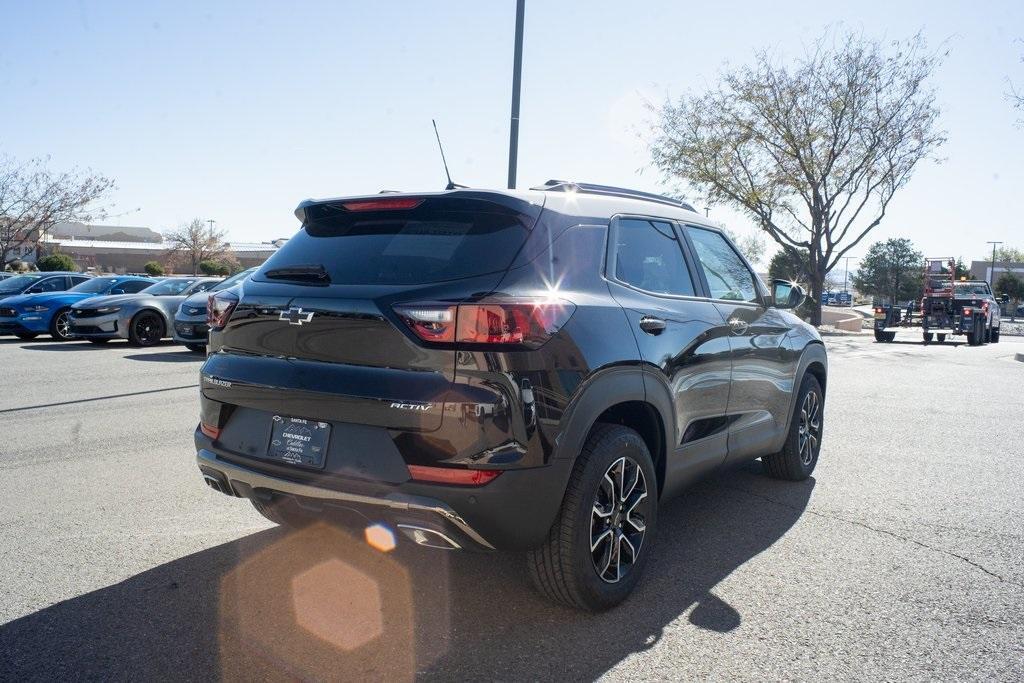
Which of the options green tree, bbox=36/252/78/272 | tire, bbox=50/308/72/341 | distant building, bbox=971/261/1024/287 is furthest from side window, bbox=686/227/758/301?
distant building, bbox=971/261/1024/287

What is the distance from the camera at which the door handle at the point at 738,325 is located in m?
4.38

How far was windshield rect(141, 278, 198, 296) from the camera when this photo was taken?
16.1m

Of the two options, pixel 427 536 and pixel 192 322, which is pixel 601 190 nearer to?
pixel 427 536

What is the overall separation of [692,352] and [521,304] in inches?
51.0

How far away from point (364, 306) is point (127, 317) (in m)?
13.8

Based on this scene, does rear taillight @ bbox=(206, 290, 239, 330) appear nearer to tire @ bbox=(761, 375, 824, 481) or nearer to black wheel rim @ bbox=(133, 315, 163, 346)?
→ tire @ bbox=(761, 375, 824, 481)

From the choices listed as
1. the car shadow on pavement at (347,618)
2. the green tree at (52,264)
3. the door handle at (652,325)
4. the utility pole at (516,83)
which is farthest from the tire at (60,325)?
the green tree at (52,264)

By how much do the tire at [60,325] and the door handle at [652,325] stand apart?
52.7ft

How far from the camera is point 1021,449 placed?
704 cm

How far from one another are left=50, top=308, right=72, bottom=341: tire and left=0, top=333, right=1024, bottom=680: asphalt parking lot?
11.9 m

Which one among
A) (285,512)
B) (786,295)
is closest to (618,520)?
(285,512)

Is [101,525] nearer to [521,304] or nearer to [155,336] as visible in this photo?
[521,304]

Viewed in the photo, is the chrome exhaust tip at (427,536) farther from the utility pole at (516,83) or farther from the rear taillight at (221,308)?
the utility pole at (516,83)

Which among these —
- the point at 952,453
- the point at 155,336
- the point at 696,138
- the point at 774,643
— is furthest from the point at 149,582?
the point at 696,138
